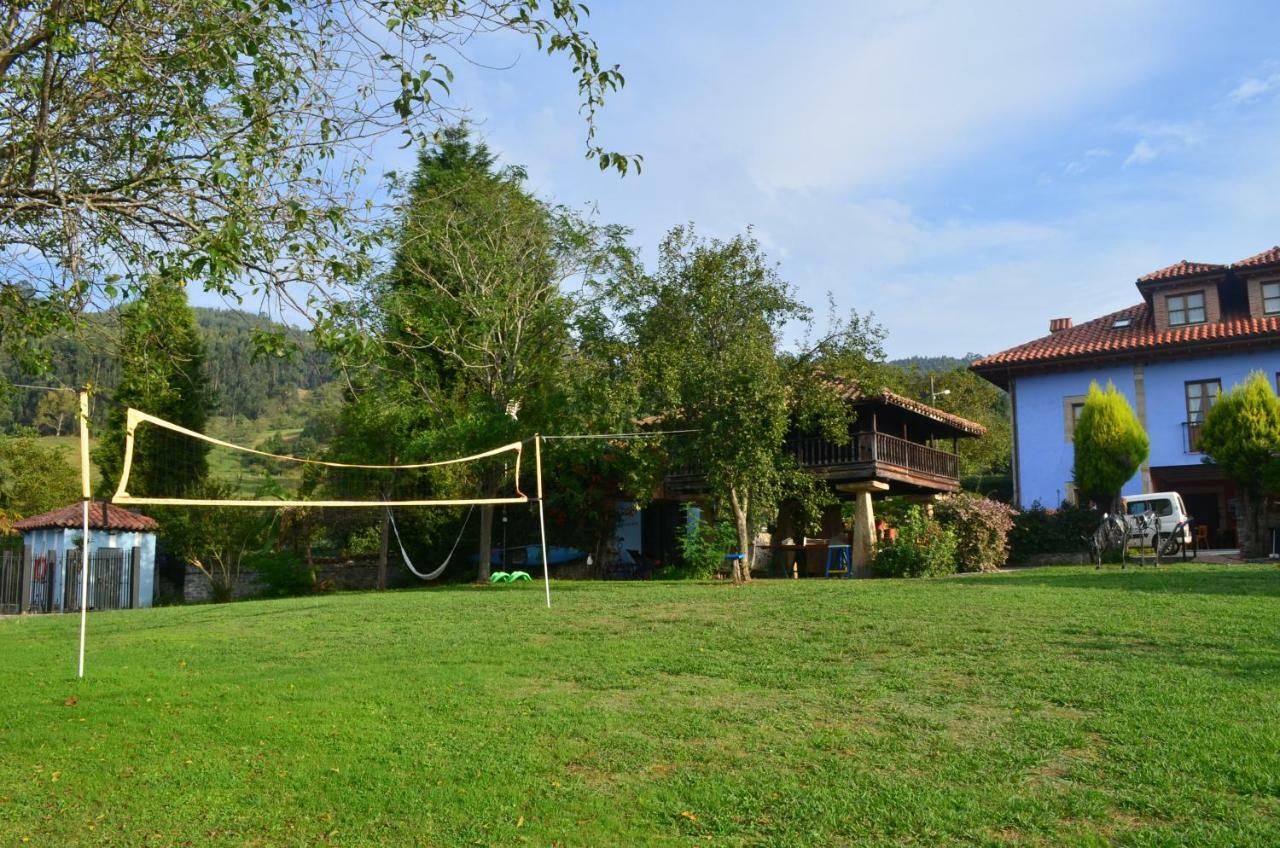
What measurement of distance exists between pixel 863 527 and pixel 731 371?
24.6 feet

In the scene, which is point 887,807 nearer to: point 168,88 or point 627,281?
point 168,88

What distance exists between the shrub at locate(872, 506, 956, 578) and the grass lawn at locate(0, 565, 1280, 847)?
930cm

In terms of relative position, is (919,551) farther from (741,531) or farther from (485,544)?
(485,544)

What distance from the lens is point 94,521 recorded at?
26156mm

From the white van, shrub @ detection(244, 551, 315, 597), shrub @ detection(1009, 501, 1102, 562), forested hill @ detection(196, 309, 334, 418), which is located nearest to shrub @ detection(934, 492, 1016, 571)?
shrub @ detection(1009, 501, 1102, 562)

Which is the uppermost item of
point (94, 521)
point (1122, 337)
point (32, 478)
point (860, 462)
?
point (1122, 337)

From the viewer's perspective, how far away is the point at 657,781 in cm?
625

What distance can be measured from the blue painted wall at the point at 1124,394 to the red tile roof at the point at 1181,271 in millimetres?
2916

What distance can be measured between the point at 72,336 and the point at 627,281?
1905 cm

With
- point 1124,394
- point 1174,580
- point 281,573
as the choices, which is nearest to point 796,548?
point 1124,394

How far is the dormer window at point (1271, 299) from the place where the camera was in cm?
3167

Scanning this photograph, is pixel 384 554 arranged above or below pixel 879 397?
below

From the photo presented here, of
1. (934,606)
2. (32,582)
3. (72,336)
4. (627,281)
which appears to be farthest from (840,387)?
(32,582)

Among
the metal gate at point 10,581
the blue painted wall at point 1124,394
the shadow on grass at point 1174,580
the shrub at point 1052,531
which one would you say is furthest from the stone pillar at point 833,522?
the metal gate at point 10,581
